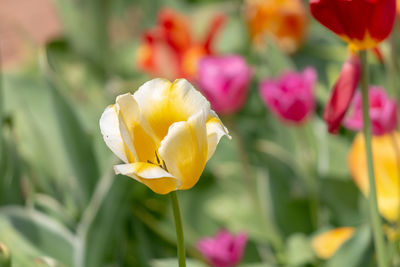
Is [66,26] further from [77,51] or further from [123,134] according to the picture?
[123,134]

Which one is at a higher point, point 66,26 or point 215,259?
point 66,26

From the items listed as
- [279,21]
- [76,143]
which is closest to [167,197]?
[76,143]

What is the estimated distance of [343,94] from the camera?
41 cm

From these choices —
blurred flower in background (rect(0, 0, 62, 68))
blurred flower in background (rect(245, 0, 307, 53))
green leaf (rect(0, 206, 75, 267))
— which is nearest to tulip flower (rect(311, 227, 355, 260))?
green leaf (rect(0, 206, 75, 267))

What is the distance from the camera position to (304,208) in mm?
818

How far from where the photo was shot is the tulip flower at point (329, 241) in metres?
0.67

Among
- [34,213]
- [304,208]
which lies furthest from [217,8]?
[34,213]

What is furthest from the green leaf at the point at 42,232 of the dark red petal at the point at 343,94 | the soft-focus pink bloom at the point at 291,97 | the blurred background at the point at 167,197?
the dark red petal at the point at 343,94

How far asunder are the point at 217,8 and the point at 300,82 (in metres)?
0.84

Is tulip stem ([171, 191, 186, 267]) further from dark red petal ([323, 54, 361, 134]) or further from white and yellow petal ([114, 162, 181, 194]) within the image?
dark red petal ([323, 54, 361, 134])

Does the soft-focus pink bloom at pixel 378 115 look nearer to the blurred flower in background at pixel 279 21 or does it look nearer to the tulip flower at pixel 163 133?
the tulip flower at pixel 163 133

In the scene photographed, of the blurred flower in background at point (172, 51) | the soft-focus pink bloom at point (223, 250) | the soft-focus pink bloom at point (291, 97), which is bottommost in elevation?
the soft-focus pink bloom at point (223, 250)

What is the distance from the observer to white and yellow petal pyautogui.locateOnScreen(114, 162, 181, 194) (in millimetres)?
309

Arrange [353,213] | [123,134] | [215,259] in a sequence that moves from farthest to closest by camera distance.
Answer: [353,213]
[215,259]
[123,134]
